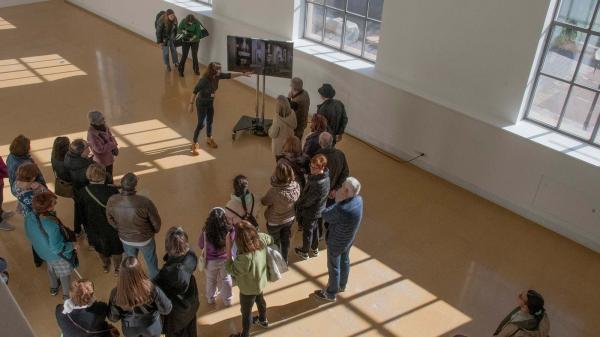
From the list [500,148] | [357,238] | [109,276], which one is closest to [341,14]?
[500,148]

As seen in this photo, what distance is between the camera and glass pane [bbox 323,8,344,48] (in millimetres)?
9195

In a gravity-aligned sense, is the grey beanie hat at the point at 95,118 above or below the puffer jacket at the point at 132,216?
above

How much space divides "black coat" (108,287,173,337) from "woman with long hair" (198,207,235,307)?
0.87m

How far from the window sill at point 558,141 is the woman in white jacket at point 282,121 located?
2903mm

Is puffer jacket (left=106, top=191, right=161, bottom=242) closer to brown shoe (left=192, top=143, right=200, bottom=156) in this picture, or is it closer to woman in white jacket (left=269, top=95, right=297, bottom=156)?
woman in white jacket (left=269, top=95, right=297, bottom=156)

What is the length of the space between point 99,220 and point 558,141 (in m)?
5.71

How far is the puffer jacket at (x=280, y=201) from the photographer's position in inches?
201

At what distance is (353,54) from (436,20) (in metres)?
2.04

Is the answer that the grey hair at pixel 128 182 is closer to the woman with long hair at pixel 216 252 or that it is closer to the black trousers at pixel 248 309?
the woman with long hair at pixel 216 252

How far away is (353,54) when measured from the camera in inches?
361

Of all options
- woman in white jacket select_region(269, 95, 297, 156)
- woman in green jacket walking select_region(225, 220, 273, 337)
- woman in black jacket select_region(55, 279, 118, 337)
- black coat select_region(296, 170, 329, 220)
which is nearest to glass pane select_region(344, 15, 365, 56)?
woman in white jacket select_region(269, 95, 297, 156)

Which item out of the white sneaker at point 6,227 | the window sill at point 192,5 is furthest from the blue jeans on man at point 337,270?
the window sill at point 192,5

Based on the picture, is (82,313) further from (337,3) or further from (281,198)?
(337,3)

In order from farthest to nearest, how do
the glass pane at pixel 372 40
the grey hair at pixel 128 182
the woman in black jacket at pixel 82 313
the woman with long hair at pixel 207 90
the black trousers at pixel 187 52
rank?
the black trousers at pixel 187 52, the glass pane at pixel 372 40, the woman with long hair at pixel 207 90, the grey hair at pixel 128 182, the woman in black jacket at pixel 82 313
